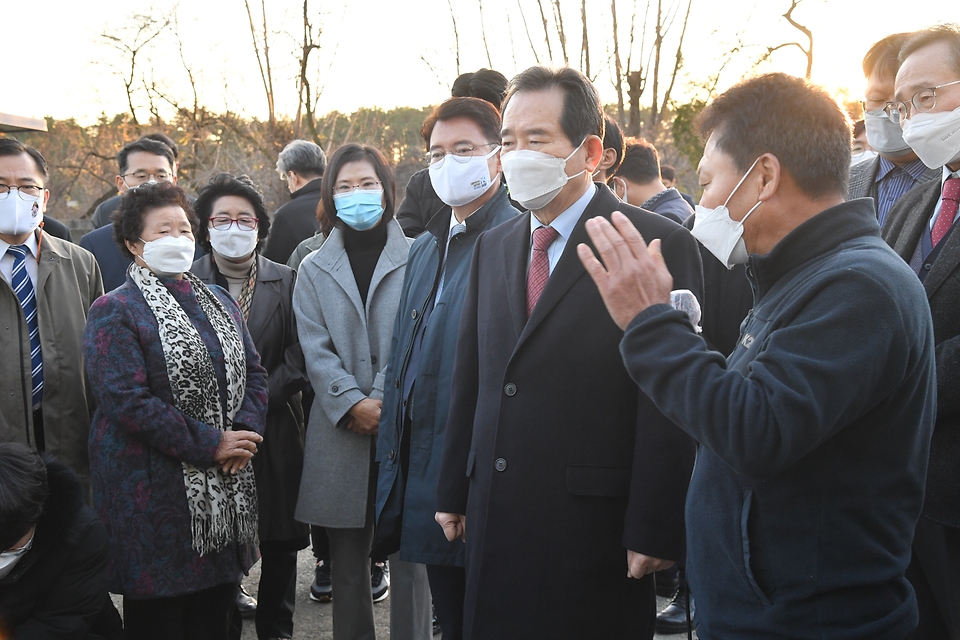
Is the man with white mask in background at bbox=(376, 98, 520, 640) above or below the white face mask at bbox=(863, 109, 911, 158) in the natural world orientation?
below

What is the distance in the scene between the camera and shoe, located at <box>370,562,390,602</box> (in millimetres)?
4637

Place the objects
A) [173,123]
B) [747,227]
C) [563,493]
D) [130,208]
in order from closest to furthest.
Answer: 1. [747,227]
2. [563,493]
3. [130,208]
4. [173,123]

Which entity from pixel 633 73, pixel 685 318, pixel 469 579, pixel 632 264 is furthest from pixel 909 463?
pixel 633 73

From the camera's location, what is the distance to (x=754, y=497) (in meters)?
1.72

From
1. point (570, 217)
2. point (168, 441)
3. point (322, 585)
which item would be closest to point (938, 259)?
point (570, 217)

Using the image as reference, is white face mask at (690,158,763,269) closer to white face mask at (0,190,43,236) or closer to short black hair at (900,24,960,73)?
short black hair at (900,24,960,73)

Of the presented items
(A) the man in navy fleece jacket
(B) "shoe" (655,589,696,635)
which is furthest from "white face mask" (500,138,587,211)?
(B) "shoe" (655,589,696,635)

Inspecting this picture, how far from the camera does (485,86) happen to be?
15.8 ft

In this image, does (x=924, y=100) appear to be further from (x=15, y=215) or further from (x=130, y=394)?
(x=15, y=215)

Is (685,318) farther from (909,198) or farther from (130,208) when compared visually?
(130,208)

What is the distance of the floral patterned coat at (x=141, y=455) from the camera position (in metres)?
3.09

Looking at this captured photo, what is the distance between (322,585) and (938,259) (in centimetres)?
363

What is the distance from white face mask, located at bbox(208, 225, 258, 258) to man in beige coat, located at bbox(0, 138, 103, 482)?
67cm

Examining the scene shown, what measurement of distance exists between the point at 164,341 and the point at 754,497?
Answer: 7.94 feet
